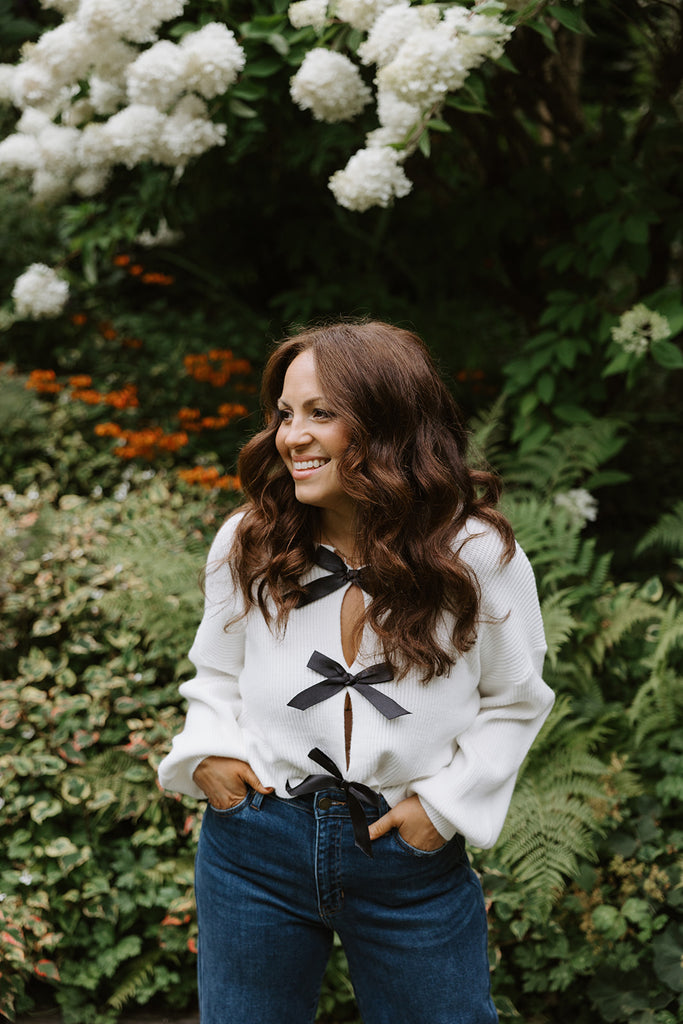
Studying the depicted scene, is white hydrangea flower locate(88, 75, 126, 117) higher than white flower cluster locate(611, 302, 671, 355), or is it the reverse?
white hydrangea flower locate(88, 75, 126, 117)

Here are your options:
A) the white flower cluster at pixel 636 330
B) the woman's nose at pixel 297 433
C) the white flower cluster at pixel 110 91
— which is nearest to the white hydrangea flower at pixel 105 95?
the white flower cluster at pixel 110 91

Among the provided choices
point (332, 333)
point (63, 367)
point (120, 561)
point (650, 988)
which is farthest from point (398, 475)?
point (63, 367)

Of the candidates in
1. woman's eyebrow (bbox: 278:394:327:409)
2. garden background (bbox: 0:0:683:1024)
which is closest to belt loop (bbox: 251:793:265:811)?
woman's eyebrow (bbox: 278:394:327:409)

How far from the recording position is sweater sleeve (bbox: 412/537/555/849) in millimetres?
1484

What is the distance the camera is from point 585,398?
13.0ft

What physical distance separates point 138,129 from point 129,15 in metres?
0.42

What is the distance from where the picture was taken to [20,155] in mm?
3781

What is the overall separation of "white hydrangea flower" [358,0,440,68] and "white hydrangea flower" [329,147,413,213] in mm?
274

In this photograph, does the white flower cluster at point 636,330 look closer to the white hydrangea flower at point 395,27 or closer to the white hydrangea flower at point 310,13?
the white hydrangea flower at point 395,27

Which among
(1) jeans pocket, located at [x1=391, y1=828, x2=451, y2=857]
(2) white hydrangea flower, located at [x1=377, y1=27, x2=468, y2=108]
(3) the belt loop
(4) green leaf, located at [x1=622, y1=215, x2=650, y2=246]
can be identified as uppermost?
(2) white hydrangea flower, located at [x1=377, y1=27, x2=468, y2=108]

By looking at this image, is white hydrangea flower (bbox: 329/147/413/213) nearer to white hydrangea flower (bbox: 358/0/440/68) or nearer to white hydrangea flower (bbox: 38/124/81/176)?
white hydrangea flower (bbox: 358/0/440/68)

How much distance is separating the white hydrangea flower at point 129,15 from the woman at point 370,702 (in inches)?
74.2

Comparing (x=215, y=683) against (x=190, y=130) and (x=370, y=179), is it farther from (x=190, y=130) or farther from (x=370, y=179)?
(x=190, y=130)

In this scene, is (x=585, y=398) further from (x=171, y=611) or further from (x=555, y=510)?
(x=171, y=611)
